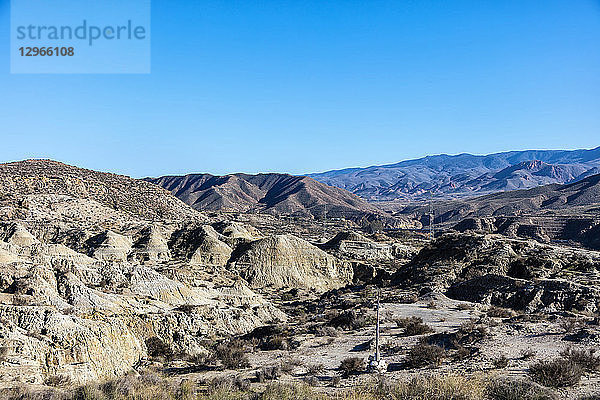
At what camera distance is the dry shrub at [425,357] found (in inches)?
638

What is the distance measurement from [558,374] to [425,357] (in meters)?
4.48

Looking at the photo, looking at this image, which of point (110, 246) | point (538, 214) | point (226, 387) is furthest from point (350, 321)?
point (538, 214)

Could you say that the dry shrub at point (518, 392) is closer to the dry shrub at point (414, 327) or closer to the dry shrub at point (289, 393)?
the dry shrub at point (289, 393)

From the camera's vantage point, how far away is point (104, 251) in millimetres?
44094

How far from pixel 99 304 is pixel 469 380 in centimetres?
1546

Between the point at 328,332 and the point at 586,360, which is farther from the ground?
the point at 586,360

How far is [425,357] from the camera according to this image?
16.3 m

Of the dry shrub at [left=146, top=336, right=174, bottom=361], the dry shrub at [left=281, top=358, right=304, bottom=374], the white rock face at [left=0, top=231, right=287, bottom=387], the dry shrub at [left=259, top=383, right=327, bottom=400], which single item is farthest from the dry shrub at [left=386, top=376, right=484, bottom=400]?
the dry shrub at [left=146, top=336, right=174, bottom=361]

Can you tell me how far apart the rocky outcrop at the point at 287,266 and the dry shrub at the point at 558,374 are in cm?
3307

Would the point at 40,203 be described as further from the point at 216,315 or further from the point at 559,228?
the point at 559,228

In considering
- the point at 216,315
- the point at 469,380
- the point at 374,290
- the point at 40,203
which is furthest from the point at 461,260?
the point at 40,203

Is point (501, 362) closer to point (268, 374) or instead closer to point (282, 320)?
point (268, 374)

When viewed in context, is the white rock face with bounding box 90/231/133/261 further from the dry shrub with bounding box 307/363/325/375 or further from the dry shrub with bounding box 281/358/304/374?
the dry shrub with bounding box 307/363/325/375

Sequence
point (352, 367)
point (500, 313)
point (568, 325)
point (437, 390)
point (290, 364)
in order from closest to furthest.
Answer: point (437, 390) → point (352, 367) → point (290, 364) → point (568, 325) → point (500, 313)
